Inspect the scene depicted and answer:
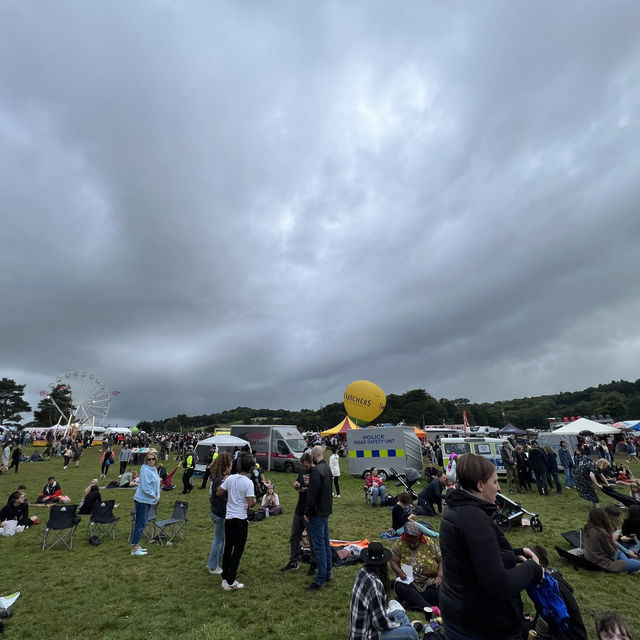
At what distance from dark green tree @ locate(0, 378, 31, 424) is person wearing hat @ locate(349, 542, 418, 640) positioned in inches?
4016

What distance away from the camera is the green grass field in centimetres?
448

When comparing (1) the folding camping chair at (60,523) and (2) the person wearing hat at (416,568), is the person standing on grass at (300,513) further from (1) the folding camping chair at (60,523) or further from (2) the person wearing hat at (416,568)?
(1) the folding camping chair at (60,523)

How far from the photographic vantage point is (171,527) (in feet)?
29.1

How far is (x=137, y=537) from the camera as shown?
7348mm

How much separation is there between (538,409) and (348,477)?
124815mm

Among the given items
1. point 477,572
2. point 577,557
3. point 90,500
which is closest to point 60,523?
point 90,500

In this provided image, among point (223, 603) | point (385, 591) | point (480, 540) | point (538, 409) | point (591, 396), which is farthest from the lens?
point (591, 396)

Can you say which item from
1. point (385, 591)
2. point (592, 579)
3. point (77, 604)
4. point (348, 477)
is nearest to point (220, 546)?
point (77, 604)

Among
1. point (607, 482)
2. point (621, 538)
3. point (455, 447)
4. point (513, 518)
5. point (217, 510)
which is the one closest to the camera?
point (217, 510)

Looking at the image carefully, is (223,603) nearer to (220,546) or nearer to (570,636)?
(220,546)

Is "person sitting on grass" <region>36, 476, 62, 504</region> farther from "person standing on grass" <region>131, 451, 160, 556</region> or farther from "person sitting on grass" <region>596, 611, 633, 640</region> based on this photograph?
"person sitting on grass" <region>596, 611, 633, 640</region>

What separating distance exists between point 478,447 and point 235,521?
14580mm

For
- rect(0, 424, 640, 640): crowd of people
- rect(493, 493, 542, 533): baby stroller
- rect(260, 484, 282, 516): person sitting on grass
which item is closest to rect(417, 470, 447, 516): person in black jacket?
rect(0, 424, 640, 640): crowd of people

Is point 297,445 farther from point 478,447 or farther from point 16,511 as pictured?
point 16,511
